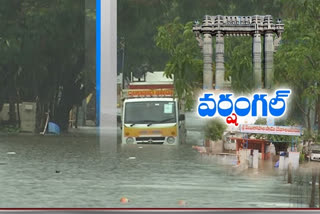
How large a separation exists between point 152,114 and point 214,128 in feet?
3.02

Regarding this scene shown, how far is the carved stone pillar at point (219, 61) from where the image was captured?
16875 millimetres

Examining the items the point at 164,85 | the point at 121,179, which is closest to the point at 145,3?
the point at 164,85

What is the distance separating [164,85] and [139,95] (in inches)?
16.4

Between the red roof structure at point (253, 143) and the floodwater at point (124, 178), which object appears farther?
the red roof structure at point (253, 143)

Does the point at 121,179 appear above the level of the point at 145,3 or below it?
below

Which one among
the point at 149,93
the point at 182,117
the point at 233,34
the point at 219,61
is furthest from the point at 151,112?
the point at 233,34

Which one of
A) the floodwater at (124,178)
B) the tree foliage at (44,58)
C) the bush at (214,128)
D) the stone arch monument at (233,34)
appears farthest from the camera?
the tree foliage at (44,58)

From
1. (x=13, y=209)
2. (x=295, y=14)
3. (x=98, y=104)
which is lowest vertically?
(x=13, y=209)

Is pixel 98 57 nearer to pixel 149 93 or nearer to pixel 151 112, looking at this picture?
pixel 149 93

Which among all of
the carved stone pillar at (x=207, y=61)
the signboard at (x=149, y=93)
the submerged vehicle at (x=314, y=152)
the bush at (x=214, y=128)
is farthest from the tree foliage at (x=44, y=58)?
the submerged vehicle at (x=314, y=152)

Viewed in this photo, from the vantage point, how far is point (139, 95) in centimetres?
1716

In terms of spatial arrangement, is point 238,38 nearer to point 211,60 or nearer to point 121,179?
point 211,60

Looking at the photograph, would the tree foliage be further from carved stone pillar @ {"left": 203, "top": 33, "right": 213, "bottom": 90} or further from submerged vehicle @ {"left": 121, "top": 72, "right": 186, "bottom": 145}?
carved stone pillar @ {"left": 203, "top": 33, "right": 213, "bottom": 90}

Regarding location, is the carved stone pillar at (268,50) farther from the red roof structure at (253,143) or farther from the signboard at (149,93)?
the signboard at (149,93)
